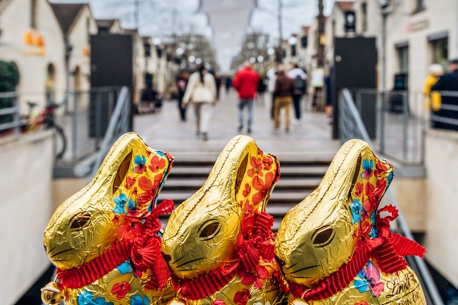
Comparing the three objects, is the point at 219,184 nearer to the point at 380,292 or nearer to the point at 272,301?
the point at 272,301

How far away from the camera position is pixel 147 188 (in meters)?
3.08

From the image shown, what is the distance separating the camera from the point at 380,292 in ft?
8.86

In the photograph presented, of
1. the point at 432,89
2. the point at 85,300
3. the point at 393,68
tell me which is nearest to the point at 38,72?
the point at 393,68

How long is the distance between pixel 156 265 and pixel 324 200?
0.89 meters

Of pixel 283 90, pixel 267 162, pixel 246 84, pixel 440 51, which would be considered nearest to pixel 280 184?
pixel 246 84

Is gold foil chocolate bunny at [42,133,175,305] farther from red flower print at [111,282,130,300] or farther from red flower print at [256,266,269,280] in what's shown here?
red flower print at [256,266,269,280]

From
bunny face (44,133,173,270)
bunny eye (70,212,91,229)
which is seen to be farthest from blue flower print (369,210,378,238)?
bunny eye (70,212,91,229)

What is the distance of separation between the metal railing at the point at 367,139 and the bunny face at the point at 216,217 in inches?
148

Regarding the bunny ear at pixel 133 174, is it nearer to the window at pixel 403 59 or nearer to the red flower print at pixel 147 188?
the red flower print at pixel 147 188

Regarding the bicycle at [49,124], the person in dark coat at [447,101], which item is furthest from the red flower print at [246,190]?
the bicycle at [49,124]

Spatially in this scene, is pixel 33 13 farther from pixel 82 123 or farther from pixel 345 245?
pixel 345 245

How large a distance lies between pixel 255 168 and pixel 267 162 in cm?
11

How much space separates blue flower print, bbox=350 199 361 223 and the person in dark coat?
6.41 meters

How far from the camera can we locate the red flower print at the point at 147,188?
3055 millimetres
